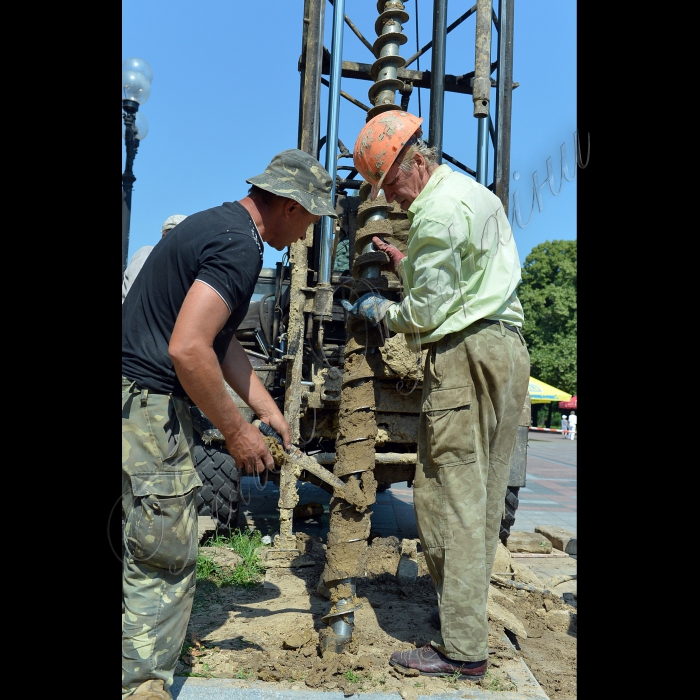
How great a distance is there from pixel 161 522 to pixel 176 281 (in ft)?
2.73

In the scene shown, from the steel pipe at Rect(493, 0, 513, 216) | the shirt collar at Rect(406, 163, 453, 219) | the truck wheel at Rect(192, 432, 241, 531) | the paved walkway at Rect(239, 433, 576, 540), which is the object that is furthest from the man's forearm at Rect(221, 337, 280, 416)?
the steel pipe at Rect(493, 0, 513, 216)

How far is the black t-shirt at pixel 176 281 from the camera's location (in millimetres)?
2229

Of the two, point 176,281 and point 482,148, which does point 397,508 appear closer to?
point 482,148

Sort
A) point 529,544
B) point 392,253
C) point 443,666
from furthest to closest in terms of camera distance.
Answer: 1. point 529,544
2. point 392,253
3. point 443,666

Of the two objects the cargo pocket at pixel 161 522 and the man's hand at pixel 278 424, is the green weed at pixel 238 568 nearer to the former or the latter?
the man's hand at pixel 278 424

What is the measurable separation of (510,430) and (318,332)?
2.38m

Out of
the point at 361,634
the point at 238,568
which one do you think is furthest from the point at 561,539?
the point at 361,634

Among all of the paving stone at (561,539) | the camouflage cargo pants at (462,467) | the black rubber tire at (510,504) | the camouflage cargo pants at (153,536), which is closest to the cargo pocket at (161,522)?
the camouflage cargo pants at (153,536)

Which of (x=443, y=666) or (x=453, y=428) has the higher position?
(x=453, y=428)

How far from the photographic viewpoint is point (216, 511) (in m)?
5.15

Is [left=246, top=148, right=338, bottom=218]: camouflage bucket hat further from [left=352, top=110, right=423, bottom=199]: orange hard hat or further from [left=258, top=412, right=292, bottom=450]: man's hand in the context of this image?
[left=258, top=412, right=292, bottom=450]: man's hand

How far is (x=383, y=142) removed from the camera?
2908mm

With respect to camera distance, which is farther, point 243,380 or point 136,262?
point 136,262

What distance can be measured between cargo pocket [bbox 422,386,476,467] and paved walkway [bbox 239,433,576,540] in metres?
1.98
